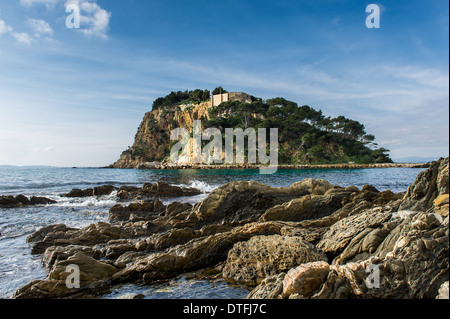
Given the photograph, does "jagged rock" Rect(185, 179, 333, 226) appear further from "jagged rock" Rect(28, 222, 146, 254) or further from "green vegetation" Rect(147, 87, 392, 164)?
"green vegetation" Rect(147, 87, 392, 164)

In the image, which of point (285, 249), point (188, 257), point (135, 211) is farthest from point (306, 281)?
point (135, 211)

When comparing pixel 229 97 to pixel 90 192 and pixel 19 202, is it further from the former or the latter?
pixel 19 202

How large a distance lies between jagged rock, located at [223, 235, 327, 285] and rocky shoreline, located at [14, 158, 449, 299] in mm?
21

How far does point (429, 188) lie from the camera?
5.54 m

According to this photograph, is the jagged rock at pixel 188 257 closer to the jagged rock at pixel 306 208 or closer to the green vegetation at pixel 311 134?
the jagged rock at pixel 306 208

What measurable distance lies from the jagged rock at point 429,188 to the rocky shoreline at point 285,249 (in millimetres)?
17

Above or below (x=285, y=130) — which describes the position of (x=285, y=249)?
below

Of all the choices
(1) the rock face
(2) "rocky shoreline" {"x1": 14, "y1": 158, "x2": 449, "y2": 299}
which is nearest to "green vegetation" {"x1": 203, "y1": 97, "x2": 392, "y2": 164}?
(1) the rock face

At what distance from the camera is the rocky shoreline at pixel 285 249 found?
402cm

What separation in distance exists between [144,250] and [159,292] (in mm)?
2828

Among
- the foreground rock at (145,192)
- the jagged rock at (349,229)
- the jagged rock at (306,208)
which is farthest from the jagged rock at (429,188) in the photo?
the foreground rock at (145,192)

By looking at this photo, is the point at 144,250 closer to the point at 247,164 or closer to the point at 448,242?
the point at 448,242

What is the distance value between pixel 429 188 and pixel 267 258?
3441 mm

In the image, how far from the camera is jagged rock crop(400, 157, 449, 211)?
196 inches
